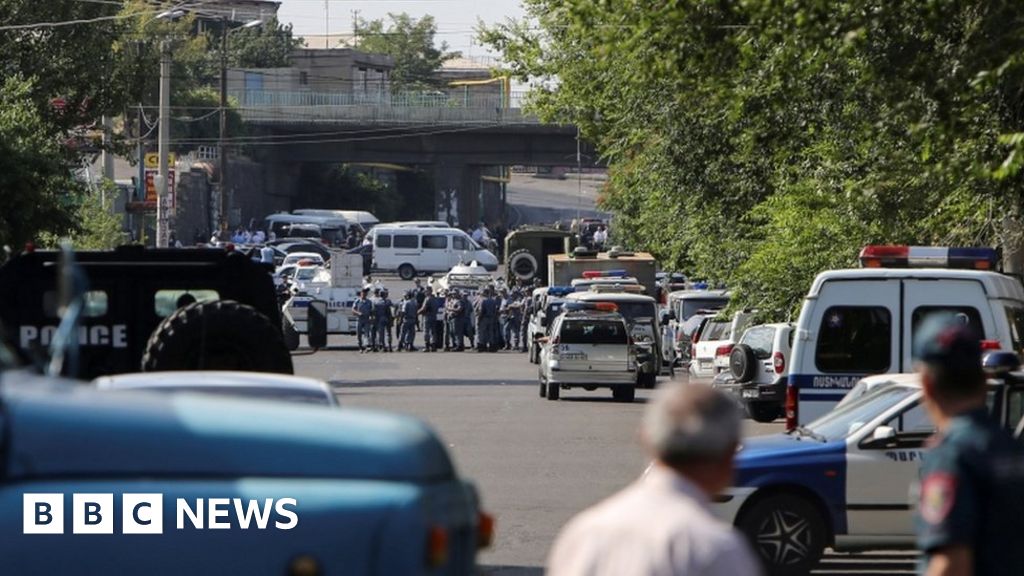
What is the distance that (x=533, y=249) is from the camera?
72875 mm

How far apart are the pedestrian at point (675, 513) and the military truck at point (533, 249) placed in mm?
67447

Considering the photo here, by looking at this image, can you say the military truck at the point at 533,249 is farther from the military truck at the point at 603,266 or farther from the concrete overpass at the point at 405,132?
the concrete overpass at the point at 405,132

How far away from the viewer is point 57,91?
43656 mm

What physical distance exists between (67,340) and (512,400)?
26671 mm

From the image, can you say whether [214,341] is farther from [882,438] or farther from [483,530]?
[483,530]

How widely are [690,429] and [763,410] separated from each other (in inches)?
907

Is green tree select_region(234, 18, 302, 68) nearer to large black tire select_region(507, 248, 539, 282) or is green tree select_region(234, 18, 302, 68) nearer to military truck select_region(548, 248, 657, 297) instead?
large black tire select_region(507, 248, 539, 282)

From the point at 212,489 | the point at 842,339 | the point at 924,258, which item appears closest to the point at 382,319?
the point at 924,258

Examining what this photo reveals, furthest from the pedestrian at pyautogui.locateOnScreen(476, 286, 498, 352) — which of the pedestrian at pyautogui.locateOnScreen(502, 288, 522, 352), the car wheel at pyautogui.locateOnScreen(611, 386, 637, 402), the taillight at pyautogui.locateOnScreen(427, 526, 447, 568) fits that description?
the taillight at pyautogui.locateOnScreen(427, 526, 447, 568)

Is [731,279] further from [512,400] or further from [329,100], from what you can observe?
[329,100]

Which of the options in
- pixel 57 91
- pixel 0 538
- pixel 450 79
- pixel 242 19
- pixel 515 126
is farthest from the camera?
pixel 450 79

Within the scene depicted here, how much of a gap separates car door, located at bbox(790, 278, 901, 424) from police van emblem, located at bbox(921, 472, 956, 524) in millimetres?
12655

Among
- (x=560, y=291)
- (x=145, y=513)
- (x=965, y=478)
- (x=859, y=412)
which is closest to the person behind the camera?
(x=145, y=513)

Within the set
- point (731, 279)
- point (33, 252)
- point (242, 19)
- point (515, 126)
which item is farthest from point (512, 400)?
point (242, 19)
